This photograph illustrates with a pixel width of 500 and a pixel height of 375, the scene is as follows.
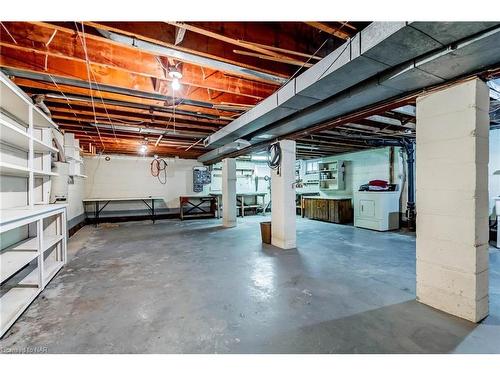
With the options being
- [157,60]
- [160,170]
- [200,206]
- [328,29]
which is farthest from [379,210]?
[160,170]

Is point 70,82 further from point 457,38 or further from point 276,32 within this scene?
point 457,38

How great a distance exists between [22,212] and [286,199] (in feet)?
11.5

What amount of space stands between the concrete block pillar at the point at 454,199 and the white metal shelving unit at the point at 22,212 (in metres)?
3.48

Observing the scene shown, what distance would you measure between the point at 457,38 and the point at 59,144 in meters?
5.05

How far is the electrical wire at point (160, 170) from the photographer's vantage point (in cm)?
856

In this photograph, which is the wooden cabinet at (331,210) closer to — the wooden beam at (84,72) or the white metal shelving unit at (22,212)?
the wooden beam at (84,72)

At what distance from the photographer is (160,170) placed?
876 cm

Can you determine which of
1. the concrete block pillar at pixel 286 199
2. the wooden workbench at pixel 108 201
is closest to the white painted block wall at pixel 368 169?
the concrete block pillar at pixel 286 199

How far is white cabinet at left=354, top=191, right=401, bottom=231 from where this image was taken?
18.9ft

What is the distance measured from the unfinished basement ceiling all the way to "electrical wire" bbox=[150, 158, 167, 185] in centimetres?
485

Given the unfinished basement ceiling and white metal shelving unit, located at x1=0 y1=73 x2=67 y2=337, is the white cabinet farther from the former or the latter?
white metal shelving unit, located at x1=0 y1=73 x2=67 y2=337

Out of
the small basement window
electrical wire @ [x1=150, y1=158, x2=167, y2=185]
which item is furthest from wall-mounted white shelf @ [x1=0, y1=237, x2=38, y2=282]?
the small basement window

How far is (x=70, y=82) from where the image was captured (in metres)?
2.55
